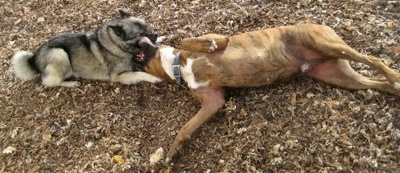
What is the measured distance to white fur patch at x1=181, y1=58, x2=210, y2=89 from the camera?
4.30m

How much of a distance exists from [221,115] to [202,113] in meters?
0.24

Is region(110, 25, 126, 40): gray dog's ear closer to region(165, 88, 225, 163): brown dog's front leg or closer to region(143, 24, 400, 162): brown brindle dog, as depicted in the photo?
region(143, 24, 400, 162): brown brindle dog

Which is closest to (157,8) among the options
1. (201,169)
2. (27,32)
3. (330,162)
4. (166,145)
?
(27,32)

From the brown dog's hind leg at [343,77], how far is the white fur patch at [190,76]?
41.9 inches

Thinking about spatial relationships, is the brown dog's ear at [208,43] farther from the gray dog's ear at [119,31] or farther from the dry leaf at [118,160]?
the dry leaf at [118,160]

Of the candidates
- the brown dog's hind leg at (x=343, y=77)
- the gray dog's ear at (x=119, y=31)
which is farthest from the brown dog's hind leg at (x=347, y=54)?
the gray dog's ear at (x=119, y=31)

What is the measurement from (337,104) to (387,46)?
95cm

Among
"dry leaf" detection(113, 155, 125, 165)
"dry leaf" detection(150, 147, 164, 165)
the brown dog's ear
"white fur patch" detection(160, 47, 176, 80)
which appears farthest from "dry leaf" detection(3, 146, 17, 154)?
the brown dog's ear

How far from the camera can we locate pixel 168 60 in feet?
14.9

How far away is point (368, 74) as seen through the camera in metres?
4.19

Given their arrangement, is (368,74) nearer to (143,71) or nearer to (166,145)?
(166,145)

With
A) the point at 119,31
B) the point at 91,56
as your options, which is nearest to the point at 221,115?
the point at 119,31

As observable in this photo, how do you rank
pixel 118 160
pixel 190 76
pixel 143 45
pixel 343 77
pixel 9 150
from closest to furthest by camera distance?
pixel 343 77 → pixel 118 160 → pixel 190 76 → pixel 9 150 → pixel 143 45

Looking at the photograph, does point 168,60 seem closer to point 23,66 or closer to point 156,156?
point 156,156
